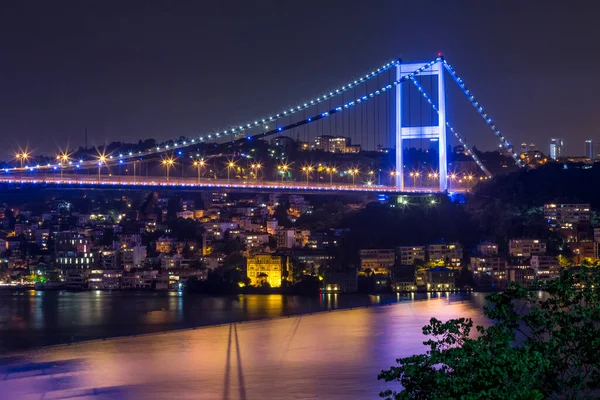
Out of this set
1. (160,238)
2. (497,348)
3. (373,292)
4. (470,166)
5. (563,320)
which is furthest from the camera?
(470,166)

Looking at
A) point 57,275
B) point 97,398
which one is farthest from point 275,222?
point 97,398

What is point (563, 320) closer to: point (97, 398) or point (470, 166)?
point (97, 398)

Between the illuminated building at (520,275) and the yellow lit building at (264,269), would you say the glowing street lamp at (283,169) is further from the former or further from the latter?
the illuminated building at (520,275)

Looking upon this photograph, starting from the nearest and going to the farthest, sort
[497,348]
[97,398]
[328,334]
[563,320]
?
[497,348] → [563,320] → [97,398] → [328,334]

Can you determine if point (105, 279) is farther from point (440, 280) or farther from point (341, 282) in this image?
point (440, 280)

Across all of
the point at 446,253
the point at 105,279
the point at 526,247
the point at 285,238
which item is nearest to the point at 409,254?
the point at 446,253

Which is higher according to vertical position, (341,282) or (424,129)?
(424,129)

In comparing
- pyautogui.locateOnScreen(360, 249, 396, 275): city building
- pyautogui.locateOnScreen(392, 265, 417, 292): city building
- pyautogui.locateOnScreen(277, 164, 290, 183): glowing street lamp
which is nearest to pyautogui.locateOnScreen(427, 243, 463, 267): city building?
pyautogui.locateOnScreen(360, 249, 396, 275): city building

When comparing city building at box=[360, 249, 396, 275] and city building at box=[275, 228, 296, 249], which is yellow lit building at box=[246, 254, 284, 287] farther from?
city building at box=[275, 228, 296, 249]
